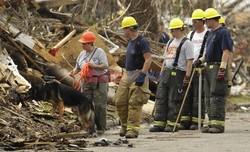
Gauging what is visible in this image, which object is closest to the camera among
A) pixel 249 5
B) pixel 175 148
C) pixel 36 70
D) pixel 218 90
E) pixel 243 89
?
pixel 175 148

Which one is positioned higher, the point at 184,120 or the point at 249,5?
the point at 249,5

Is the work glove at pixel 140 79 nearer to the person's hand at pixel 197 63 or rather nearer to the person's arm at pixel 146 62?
the person's arm at pixel 146 62

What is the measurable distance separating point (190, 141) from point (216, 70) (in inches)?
103

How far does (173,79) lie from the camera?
1591 cm

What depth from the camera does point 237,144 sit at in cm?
1220

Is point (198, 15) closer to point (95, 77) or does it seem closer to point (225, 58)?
point (225, 58)

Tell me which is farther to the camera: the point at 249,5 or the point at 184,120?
the point at 249,5

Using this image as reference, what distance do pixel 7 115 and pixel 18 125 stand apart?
90cm

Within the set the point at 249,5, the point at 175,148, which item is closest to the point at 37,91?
the point at 175,148

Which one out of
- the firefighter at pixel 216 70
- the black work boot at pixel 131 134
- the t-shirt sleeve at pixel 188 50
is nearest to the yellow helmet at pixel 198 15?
the t-shirt sleeve at pixel 188 50

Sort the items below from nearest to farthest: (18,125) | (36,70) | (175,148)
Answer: (175,148), (18,125), (36,70)

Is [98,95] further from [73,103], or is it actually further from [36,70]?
[36,70]

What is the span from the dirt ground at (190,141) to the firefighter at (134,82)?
1.28 feet

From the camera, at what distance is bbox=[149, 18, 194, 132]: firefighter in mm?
15883
